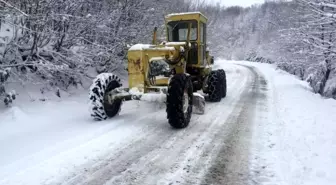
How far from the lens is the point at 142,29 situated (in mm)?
11938

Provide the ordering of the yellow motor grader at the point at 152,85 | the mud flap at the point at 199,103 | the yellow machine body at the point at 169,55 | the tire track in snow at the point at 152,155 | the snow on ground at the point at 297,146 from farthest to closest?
the mud flap at the point at 199,103, the yellow machine body at the point at 169,55, the yellow motor grader at the point at 152,85, the snow on ground at the point at 297,146, the tire track in snow at the point at 152,155

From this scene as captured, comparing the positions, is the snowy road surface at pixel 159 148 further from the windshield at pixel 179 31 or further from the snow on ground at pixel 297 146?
the windshield at pixel 179 31

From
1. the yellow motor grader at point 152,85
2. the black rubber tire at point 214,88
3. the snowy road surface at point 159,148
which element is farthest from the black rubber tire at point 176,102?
the black rubber tire at point 214,88

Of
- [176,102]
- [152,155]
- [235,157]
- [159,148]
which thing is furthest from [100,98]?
[235,157]

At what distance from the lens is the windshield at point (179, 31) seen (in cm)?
859

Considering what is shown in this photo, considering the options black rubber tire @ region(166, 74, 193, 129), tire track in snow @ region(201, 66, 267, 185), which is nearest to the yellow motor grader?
black rubber tire @ region(166, 74, 193, 129)

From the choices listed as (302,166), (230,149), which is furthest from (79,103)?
(302,166)

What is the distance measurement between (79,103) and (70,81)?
4.18ft

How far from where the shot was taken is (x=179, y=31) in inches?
342

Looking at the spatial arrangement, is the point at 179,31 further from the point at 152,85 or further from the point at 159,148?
the point at 159,148

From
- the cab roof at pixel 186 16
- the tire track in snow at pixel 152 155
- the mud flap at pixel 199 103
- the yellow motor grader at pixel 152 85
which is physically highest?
the cab roof at pixel 186 16

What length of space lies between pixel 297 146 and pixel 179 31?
4.65 meters

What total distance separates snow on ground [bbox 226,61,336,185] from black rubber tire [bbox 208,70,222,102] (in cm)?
157

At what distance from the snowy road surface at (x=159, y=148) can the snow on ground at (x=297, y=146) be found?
13 millimetres
